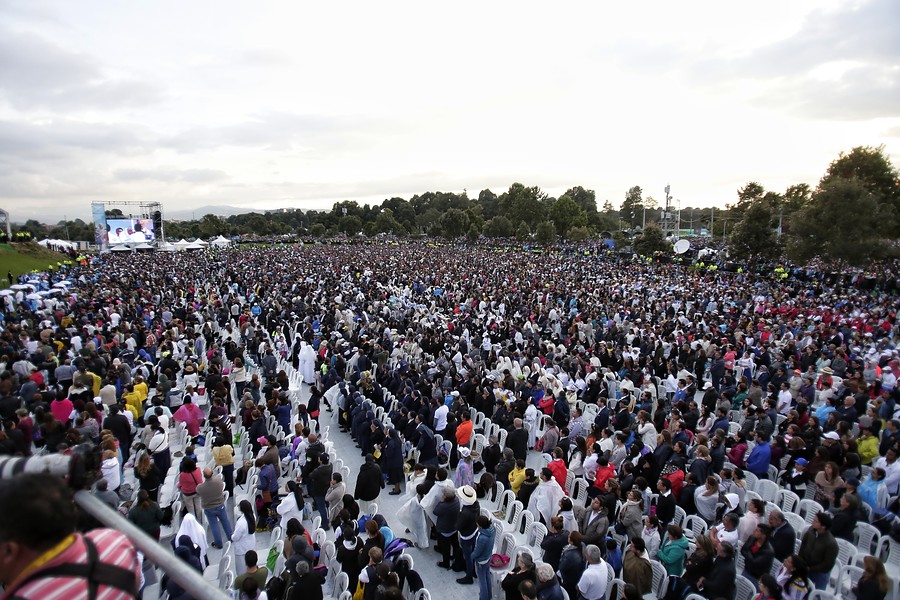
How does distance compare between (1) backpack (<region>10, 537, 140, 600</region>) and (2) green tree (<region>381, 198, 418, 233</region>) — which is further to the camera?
(2) green tree (<region>381, 198, 418, 233</region>)

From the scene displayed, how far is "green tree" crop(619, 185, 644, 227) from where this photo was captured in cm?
10394

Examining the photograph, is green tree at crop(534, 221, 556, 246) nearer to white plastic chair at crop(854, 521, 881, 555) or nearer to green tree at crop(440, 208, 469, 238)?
green tree at crop(440, 208, 469, 238)

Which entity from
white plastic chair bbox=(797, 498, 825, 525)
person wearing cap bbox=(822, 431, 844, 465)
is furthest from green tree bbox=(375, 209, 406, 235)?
white plastic chair bbox=(797, 498, 825, 525)

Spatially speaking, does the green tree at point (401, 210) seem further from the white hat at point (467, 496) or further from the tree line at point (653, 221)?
the white hat at point (467, 496)

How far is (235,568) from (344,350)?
272 inches

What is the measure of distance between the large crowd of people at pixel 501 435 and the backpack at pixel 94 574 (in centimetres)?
10

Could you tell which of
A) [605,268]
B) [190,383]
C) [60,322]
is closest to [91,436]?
[190,383]

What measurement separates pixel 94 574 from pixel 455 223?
219ft

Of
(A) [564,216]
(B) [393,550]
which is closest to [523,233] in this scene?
(A) [564,216]

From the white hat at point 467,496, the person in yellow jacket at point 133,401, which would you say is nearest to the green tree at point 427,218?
the person in yellow jacket at point 133,401

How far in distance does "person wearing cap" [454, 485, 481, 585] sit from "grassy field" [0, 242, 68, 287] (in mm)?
36071

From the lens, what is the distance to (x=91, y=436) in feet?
22.2

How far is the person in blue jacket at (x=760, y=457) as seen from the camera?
21.9 feet

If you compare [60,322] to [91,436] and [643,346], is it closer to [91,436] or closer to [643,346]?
[91,436]
